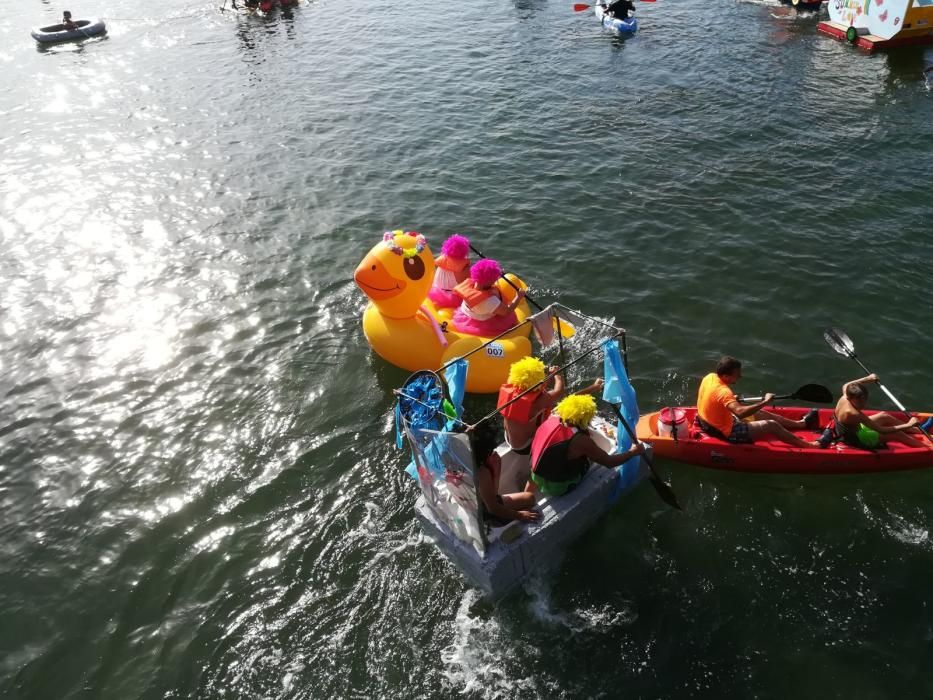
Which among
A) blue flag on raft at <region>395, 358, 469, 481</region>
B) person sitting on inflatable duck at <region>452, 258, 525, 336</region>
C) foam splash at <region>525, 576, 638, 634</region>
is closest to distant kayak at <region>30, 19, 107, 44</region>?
person sitting on inflatable duck at <region>452, 258, 525, 336</region>

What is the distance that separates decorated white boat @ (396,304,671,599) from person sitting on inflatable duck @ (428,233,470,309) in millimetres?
3203

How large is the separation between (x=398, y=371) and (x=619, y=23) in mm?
22721

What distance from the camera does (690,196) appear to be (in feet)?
51.9

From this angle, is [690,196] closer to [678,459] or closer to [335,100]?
[678,459]

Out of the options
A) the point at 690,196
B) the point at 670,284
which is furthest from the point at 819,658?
the point at 690,196

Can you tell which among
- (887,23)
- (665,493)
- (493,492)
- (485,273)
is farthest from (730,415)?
(887,23)

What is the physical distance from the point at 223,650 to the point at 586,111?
61.2 ft

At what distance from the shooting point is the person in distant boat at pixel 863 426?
8.93 m

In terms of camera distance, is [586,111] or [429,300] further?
[586,111]


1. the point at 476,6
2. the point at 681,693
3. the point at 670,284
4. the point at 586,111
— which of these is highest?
the point at 476,6

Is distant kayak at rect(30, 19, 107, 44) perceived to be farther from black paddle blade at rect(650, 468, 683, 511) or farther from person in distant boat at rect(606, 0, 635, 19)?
black paddle blade at rect(650, 468, 683, 511)

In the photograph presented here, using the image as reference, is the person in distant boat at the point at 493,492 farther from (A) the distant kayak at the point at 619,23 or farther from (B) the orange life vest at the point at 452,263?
(A) the distant kayak at the point at 619,23

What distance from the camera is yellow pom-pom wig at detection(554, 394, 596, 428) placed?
7.57 meters

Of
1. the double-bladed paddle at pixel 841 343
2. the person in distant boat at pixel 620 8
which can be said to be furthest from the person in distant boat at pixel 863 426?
the person in distant boat at pixel 620 8
